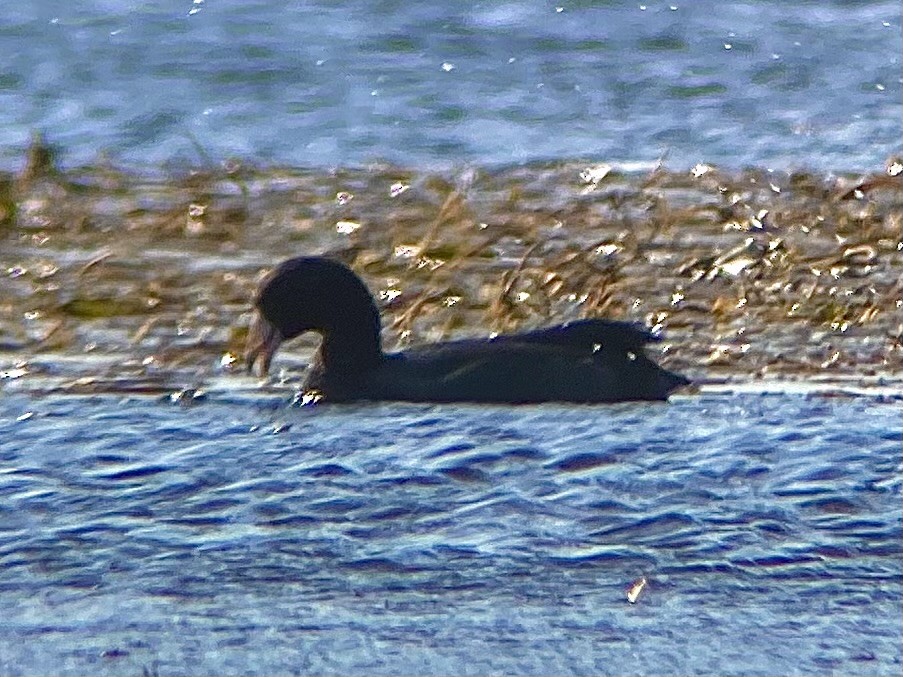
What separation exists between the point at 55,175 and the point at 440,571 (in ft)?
22.0

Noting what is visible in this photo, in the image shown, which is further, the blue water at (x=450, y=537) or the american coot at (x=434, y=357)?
the american coot at (x=434, y=357)

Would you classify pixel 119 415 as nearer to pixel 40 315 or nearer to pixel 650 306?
pixel 40 315

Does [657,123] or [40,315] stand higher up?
[40,315]

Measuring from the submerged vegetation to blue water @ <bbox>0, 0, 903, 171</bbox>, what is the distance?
787 millimetres

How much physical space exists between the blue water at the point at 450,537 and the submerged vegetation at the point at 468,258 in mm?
874

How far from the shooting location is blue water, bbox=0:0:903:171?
14023 millimetres

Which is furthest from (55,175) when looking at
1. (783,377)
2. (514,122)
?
(783,377)

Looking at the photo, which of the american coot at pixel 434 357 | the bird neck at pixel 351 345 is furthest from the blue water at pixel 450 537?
the bird neck at pixel 351 345

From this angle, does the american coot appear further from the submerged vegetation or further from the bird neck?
the submerged vegetation

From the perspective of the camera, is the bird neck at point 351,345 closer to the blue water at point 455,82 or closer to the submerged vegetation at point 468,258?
the submerged vegetation at point 468,258

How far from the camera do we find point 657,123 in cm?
1448

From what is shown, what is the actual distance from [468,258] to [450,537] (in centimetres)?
413

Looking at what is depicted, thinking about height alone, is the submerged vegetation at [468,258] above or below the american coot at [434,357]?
below

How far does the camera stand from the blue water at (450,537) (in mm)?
6125
